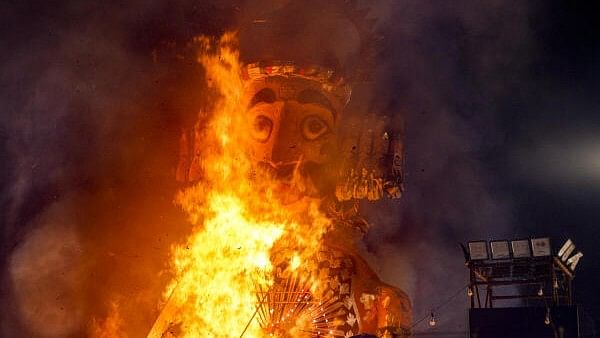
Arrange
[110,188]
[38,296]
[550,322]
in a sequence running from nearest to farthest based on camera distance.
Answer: [550,322] < [38,296] < [110,188]

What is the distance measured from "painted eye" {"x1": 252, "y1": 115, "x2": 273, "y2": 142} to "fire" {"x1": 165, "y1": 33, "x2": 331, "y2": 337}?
14.1 inches

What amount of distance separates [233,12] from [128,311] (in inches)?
416

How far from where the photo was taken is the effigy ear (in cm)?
1936

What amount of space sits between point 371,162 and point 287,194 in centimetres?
269

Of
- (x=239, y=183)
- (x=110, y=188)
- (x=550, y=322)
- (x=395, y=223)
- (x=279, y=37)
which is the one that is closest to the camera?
(x=550, y=322)

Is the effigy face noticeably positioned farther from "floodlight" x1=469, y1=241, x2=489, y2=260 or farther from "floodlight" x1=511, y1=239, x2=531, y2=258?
"floodlight" x1=511, y1=239, x2=531, y2=258

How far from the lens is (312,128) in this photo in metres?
18.8

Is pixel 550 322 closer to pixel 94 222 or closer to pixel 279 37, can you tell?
pixel 279 37

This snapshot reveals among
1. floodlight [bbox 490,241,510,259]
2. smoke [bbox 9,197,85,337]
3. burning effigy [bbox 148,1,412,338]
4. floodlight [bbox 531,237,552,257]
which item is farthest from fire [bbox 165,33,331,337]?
floodlight [bbox 531,237,552,257]

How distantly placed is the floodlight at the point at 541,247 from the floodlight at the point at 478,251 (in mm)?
1240

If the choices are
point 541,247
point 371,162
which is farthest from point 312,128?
point 541,247

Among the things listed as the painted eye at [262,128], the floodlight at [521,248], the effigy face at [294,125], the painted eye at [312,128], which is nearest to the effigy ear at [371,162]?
the effigy face at [294,125]

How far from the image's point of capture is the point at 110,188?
23031 millimetres

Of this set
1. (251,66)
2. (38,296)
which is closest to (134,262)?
(38,296)
